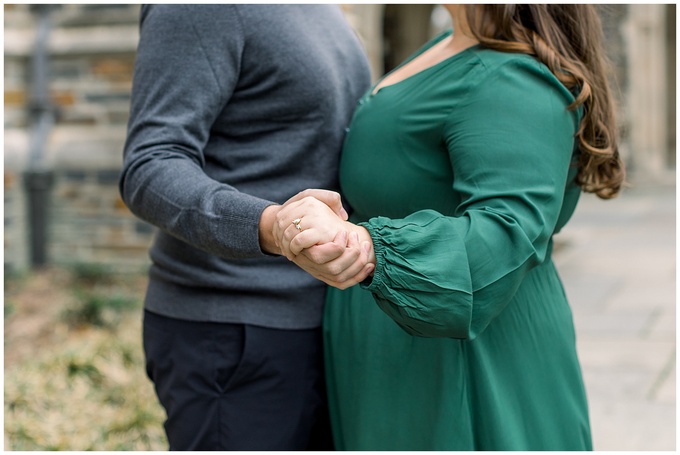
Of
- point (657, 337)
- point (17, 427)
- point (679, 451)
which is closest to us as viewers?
point (679, 451)

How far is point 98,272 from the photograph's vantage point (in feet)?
20.5

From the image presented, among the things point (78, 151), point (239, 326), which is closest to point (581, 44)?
point (239, 326)

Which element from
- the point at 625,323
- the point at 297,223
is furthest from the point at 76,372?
the point at 625,323

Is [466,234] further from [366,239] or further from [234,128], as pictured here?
[234,128]

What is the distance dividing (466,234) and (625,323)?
4.39 metres

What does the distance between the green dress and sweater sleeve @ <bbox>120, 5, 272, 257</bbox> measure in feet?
0.99

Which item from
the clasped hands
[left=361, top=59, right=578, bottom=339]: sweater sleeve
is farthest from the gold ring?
[left=361, top=59, right=578, bottom=339]: sweater sleeve

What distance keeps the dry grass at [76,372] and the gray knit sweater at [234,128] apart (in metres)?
1.77

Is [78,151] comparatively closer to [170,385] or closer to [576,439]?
[170,385]

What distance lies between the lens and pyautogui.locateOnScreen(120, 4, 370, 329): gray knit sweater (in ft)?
5.39

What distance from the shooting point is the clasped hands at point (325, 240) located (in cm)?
126

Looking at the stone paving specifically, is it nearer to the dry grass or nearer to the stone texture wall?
the dry grass

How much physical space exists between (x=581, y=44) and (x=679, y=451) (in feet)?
3.51

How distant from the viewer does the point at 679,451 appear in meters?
2.10
